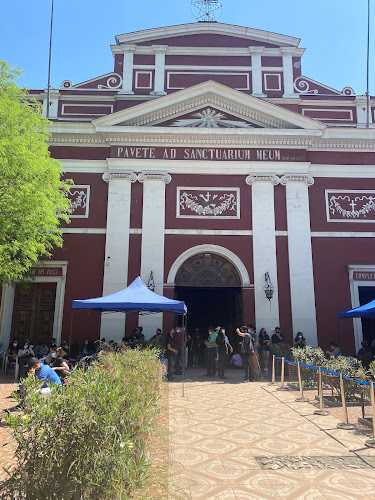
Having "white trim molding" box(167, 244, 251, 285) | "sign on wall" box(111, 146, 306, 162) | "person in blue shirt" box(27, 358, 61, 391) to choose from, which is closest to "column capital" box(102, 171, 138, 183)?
"sign on wall" box(111, 146, 306, 162)

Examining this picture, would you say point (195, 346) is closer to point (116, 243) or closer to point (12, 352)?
point (116, 243)

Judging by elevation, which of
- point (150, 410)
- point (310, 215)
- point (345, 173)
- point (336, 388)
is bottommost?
point (336, 388)

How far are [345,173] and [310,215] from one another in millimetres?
2575

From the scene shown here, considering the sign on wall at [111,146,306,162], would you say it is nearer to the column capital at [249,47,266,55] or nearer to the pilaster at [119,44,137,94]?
the pilaster at [119,44,137,94]

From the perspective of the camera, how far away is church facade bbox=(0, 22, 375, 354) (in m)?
15.9

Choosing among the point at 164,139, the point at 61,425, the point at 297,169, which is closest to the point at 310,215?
the point at 297,169

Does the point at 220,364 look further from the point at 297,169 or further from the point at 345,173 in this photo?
the point at 345,173

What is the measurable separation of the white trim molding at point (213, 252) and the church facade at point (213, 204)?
0.05m

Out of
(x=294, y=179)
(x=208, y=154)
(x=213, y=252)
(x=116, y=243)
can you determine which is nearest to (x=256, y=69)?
(x=208, y=154)

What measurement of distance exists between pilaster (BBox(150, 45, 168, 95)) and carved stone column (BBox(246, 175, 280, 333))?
19.7ft

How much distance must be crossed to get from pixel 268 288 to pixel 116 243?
646cm

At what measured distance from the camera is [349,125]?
1802cm

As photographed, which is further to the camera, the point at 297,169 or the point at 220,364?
the point at 297,169

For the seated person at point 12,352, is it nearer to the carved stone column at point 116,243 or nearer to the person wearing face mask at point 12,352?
the person wearing face mask at point 12,352
